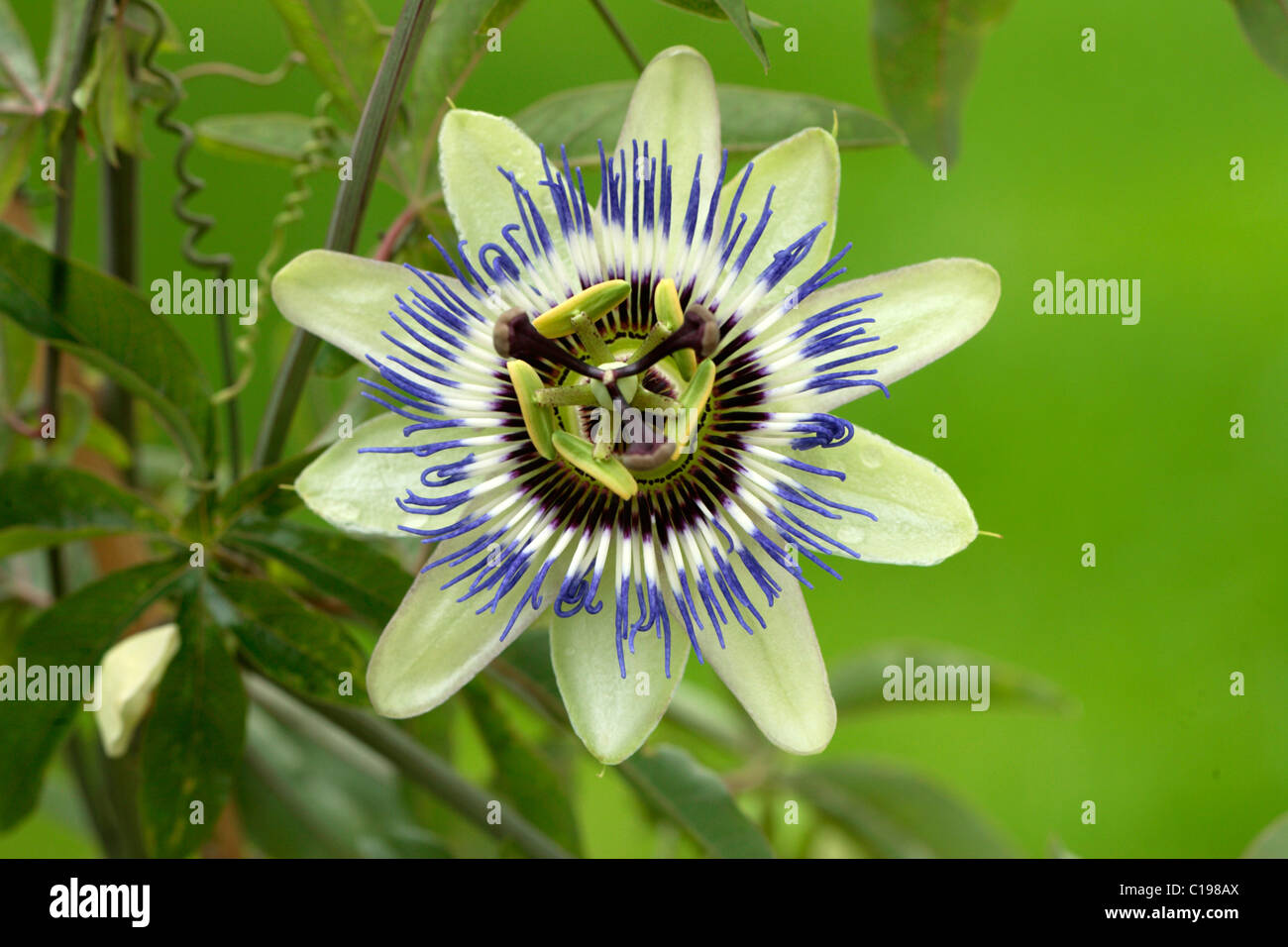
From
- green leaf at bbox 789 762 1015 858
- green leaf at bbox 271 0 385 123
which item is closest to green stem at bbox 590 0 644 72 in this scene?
green leaf at bbox 271 0 385 123

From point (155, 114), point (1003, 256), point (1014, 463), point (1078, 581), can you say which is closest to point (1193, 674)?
point (1078, 581)

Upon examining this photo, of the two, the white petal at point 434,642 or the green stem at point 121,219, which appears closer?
the white petal at point 434,642

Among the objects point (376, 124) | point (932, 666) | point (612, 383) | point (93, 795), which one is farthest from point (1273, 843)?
point (93, 795)

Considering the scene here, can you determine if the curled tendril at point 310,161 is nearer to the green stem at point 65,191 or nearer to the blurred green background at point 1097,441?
the green stem at point 65,191

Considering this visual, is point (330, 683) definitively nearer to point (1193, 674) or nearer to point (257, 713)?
point (257, 713)

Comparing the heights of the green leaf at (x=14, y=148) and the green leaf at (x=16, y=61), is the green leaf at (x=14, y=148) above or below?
below

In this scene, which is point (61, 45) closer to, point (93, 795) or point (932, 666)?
point (93, 795)

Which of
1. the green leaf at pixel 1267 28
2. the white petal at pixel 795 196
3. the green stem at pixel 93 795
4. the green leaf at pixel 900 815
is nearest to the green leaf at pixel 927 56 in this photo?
the green leaf at pixel 1267 28
